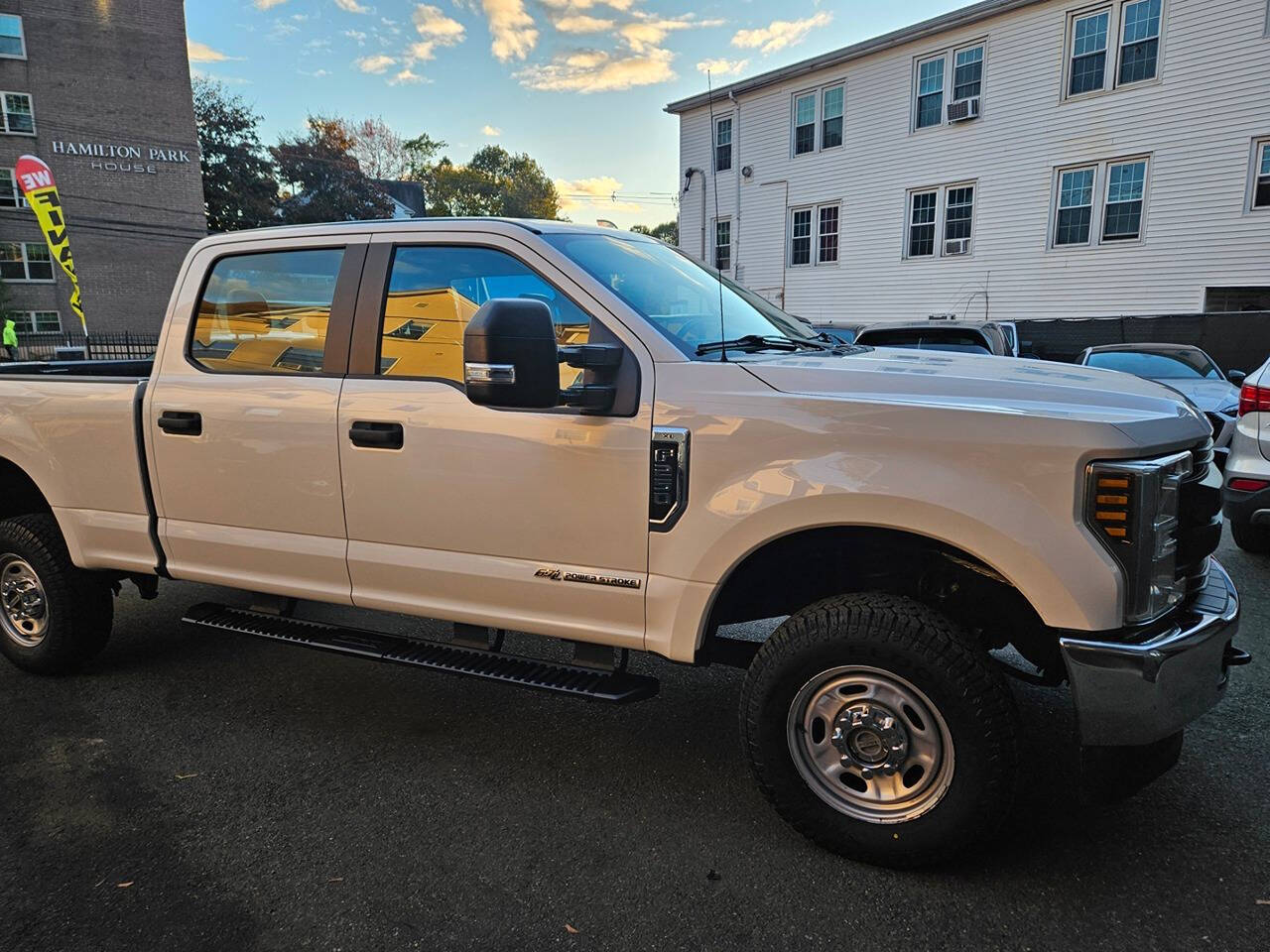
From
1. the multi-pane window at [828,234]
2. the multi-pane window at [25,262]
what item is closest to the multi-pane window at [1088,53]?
the multi-pane window at [828,234]

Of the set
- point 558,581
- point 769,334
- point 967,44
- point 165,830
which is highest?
point 967,44

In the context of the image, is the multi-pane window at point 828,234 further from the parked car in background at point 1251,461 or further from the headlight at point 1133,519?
the headlight at point 1133,519

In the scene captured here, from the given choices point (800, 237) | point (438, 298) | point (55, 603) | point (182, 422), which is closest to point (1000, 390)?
point (438, 298)

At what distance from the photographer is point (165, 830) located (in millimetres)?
2816

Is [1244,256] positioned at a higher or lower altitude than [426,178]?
lower

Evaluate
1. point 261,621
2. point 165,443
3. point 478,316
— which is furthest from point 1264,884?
point 165,443

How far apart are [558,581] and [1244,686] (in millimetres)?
3239

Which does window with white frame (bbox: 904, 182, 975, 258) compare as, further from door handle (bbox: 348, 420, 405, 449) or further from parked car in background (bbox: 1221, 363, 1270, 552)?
door handle (bbox: 348, 420, 405, 449)

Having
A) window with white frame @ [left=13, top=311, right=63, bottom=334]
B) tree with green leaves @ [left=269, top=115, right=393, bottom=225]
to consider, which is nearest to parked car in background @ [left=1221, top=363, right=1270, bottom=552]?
window with white frame @ [left=13, top=311, right=63, bottom=334]

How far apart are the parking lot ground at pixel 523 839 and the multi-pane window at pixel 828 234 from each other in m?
18.7

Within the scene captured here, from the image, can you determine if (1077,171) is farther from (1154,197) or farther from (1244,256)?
(1244,256)

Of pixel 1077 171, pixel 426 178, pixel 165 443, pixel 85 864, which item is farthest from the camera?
pixel 426 178

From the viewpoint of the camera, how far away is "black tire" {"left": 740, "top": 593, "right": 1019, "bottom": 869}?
7.79 ft

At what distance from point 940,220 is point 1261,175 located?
6.00 m
